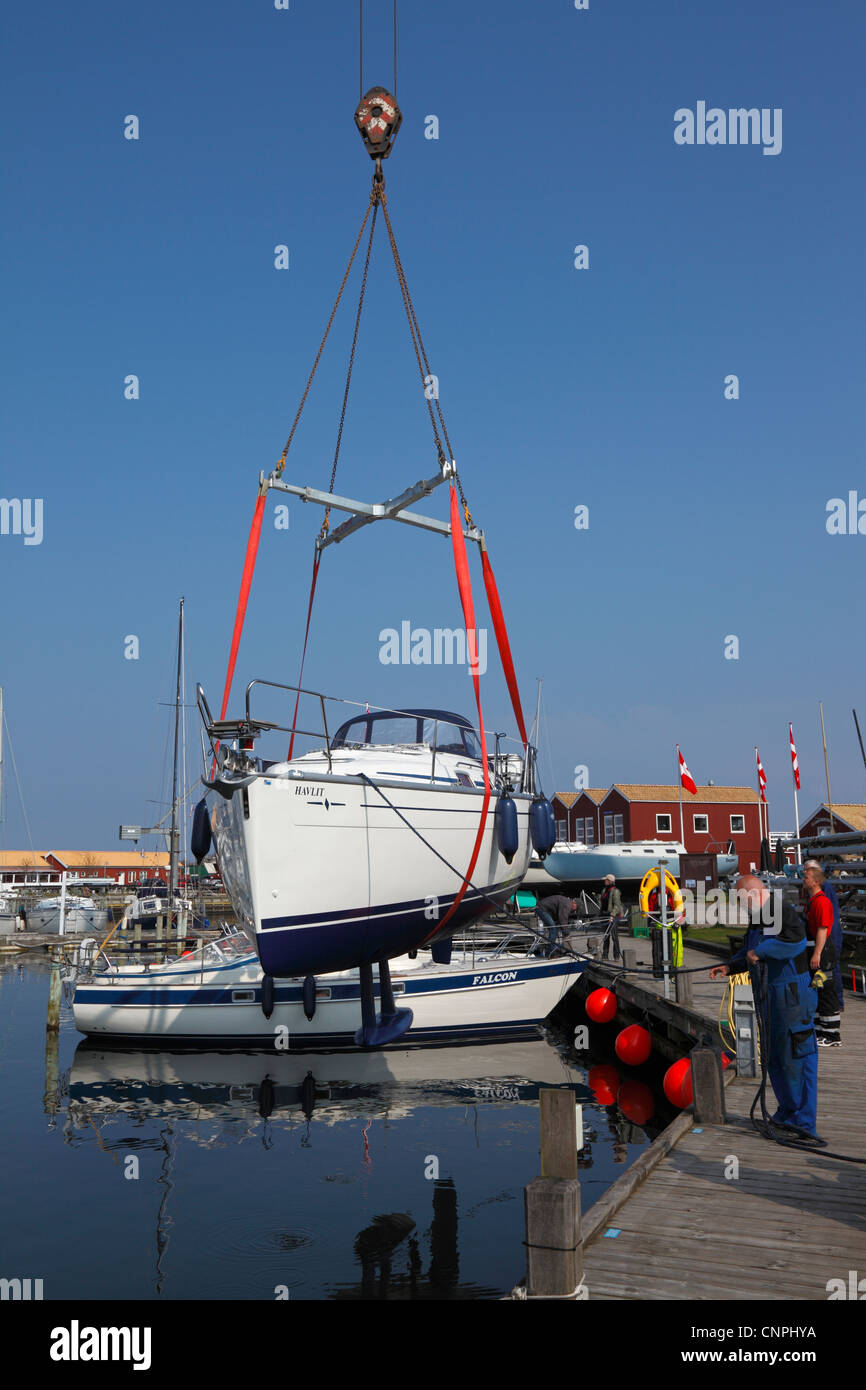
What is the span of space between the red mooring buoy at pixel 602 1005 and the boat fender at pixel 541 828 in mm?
5644

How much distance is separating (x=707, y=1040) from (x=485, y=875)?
3.25 m

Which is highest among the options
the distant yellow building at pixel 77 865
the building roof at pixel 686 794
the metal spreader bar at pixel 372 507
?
the metal spreader bar at pixel 372 507

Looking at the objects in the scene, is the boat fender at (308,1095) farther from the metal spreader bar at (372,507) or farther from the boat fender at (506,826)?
the metal spreader bar at (372,507)

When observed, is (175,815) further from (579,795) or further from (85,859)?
(85,859)

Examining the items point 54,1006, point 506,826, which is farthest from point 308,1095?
point 54,1006

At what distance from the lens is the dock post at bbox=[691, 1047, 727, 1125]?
8.06m

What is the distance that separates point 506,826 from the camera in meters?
12.1

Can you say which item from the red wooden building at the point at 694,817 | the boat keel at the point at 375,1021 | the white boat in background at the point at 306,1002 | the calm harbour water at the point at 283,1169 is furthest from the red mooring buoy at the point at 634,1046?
the red wooden building at the point at 694,817

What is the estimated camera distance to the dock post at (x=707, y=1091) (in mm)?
8062

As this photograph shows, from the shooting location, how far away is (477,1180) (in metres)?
10.4

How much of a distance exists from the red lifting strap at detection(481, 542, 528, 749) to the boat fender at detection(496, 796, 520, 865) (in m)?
1.11
